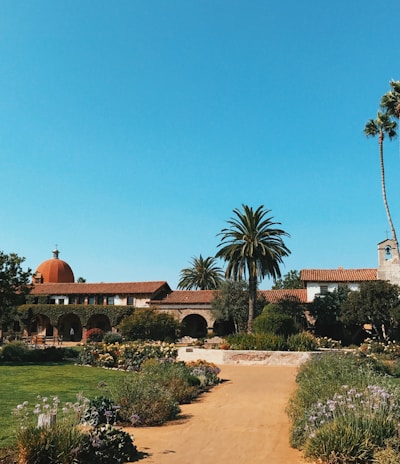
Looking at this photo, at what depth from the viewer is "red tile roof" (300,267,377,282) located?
147ft

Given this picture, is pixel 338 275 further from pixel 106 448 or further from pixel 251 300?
pixel 106 448

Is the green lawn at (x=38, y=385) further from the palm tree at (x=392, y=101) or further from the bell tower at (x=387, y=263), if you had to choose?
the bell tower at (x=387, y=263)

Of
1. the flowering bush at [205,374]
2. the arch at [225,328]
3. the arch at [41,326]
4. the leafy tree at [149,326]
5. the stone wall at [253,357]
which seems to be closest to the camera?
the flowering bush at [205,374]

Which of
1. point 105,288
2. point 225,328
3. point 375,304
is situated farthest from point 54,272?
point 375,304

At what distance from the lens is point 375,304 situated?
3428 cm

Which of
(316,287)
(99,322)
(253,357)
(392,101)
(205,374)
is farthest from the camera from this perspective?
(99,322)

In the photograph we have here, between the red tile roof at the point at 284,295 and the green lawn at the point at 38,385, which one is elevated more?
the red tile roof at the point at 284,295

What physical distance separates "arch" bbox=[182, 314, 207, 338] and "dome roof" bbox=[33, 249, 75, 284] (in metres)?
24.4

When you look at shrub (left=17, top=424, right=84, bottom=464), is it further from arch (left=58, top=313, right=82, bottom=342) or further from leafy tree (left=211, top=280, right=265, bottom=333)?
arch (left=58, top=313, right=82, bottom=342)

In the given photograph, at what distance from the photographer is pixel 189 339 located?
4497cm

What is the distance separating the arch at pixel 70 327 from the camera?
53875 mm

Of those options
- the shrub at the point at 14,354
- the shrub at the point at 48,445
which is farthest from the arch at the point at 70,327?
the shrub at the point at 48,445

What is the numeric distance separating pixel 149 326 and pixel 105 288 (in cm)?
1327

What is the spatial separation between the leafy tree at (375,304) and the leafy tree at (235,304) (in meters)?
10.1
